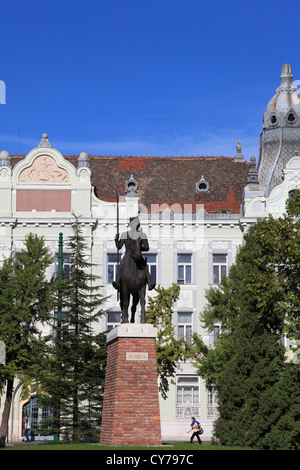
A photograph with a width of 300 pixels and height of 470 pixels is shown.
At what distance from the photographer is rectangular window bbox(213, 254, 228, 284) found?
52.2 m

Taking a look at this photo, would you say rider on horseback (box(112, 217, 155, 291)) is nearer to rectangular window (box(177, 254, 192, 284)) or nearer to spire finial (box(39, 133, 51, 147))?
rectangular window (box(177, 254, 192, 284))

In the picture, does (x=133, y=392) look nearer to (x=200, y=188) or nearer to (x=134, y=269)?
(x=134, y=269)

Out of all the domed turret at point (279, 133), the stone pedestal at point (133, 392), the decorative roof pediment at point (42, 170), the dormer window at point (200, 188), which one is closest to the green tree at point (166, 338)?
the dormer window at point (200, 188)

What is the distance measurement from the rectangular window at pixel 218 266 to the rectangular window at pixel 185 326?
8.26 feet

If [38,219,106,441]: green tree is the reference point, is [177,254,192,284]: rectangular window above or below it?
above

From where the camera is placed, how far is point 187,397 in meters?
50.7

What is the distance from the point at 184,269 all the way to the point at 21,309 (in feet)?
35.9

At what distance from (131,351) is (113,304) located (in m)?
26.2

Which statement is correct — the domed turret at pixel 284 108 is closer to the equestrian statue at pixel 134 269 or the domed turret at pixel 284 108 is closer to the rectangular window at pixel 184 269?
the rectangular window at pixel 184 269

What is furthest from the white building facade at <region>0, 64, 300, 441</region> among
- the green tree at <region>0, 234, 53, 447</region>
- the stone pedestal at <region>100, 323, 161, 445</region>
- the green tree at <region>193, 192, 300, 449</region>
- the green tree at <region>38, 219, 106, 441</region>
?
the stone pedestal at <region>100, 323, 161, 445</region>

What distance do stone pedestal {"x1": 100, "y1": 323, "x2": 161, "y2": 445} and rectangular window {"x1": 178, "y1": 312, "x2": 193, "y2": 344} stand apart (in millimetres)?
25245

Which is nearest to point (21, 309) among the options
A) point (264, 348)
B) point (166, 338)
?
point (166, 338)
